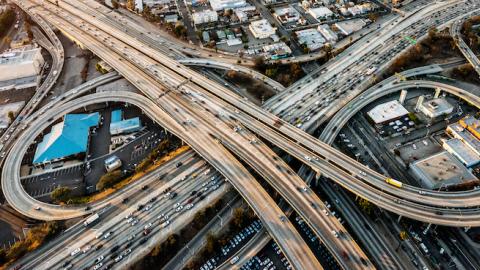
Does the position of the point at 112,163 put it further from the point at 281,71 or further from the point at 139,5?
the point at 139,5

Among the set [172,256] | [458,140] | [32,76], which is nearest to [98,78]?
[32,76]

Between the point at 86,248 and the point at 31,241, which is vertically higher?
the point at 86,248

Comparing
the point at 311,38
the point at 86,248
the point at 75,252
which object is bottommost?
the point at 75,252

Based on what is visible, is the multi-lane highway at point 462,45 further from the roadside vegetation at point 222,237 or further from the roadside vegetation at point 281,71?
the roadside vegetation at point 222,237

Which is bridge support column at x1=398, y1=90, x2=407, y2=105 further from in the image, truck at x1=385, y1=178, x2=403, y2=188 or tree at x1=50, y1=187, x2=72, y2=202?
tree at x1=50, y1=187, x2=72, y2=202

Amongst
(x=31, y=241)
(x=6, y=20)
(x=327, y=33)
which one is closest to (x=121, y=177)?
(x=31, y=241)

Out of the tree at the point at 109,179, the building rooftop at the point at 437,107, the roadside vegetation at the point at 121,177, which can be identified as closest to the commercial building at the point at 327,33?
the building rooftop at the point at 437,107
